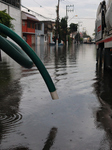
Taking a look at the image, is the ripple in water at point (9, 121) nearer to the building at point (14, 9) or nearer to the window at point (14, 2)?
the building at point (14, 9)

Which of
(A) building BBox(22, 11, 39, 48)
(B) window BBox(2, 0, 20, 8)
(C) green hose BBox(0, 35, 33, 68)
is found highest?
(B) window BBox(2, 0, 20, 8)

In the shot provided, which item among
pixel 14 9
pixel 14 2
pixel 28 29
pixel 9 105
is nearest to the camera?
pixel 9 105

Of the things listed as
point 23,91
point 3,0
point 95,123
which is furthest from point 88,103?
point 3,0

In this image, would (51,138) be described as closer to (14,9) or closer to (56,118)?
(56,118)

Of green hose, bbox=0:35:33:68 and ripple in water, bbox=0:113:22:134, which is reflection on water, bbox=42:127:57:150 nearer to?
ripple in water, bbox=0:113:22:134

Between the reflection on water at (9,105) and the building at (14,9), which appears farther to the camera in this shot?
the building at (14,9)

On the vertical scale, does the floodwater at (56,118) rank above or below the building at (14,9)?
below

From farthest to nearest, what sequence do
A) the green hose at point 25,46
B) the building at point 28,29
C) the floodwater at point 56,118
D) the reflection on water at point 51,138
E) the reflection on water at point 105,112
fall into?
the building at point 28,29 → the reflection on water at point 105,112 → the floodwater at point 56,118 → the reflection on water at point 51,138 → the green hose at point 25,46

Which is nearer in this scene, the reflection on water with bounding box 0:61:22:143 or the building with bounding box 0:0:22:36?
the reflection on water with bounding box 0:61:22:143

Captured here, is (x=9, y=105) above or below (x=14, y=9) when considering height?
below

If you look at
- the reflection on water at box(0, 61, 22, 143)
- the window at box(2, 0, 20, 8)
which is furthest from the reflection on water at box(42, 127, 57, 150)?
the window at box(2, 0, 20, 8)

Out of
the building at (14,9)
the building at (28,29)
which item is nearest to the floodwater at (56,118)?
the building at (14,9)

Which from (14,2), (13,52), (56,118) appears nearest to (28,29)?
(14,2)

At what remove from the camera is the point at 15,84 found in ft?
29.1
